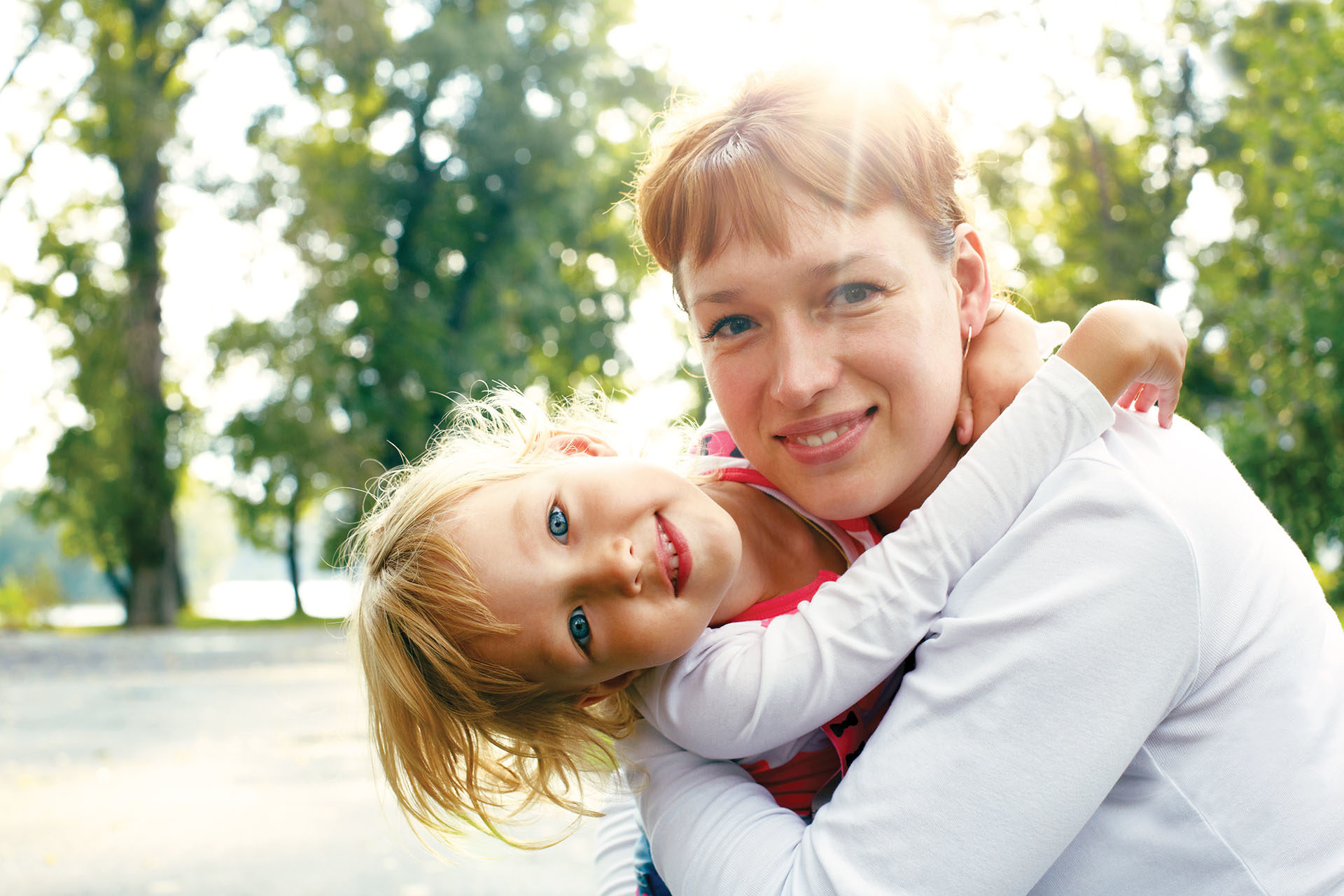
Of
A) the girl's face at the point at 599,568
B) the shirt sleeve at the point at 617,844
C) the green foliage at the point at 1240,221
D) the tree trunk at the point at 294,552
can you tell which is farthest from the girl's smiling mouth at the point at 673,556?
the tree trunk at the point at 294,552

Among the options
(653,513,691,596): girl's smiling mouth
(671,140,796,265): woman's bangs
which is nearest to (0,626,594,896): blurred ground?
(653,513,691,596): girl's smiling mouth

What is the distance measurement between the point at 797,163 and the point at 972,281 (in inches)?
17.6

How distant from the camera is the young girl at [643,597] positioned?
163cm

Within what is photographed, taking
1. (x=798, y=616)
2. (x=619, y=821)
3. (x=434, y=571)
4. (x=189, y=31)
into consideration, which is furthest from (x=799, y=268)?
(x=189, y=31)

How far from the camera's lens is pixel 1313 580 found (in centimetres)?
164

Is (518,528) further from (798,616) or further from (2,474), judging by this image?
(2,474)

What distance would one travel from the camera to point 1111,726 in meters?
1.36

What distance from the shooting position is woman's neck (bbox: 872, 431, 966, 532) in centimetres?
197

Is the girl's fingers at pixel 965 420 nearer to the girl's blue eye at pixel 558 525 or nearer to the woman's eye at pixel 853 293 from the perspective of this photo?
the woman's eye at pixel 853 293

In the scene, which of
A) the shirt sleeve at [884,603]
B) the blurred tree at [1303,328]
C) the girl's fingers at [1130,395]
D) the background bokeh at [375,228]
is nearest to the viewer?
the shirt sleeve at [884,603]

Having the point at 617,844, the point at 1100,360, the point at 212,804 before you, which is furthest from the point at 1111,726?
the point at 212,804

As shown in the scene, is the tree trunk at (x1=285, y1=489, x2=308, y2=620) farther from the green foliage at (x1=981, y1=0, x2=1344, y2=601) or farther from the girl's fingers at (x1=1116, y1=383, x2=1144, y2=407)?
the girl's fingers at (x1=1116, y1=383, x2=1144, y2=407)

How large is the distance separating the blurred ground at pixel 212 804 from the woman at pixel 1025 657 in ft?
4.35

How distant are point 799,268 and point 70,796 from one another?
7.23 metres
